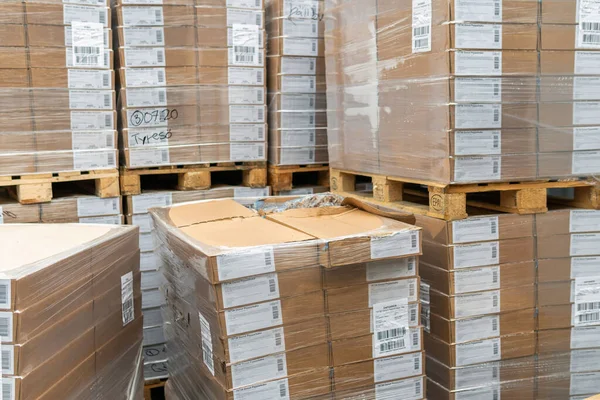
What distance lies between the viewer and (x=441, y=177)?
366cm

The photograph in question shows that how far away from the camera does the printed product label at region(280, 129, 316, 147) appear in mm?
5117

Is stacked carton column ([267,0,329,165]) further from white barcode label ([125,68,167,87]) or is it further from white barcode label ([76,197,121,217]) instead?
white barcode label ([76,197,121,217])

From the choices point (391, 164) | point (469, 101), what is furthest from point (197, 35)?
point (469, 101)

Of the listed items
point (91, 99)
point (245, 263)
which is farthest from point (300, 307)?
point (91, 99)

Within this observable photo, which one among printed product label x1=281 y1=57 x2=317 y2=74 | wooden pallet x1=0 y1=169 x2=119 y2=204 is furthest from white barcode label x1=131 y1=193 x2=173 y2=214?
printed product label x1=281 y1=57 x2=317 y2=74

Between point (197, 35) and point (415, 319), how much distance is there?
260 centimetres

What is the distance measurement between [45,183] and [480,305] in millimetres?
2823

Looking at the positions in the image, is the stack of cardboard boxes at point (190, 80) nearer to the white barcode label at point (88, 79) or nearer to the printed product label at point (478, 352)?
the white barcode label at point (88, 79)

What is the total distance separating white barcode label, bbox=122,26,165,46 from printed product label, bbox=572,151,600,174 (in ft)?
9.02

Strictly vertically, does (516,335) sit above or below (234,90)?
below

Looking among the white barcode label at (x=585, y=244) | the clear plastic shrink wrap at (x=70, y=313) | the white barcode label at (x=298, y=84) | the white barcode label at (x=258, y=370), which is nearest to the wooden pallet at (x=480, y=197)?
the white barcode label at (x=585, y=244)

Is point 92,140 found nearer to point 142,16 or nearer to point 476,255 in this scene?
point 142,16

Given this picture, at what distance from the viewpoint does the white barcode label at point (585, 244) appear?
3.91 meters

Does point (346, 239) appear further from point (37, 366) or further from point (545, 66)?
point (545, 66)
